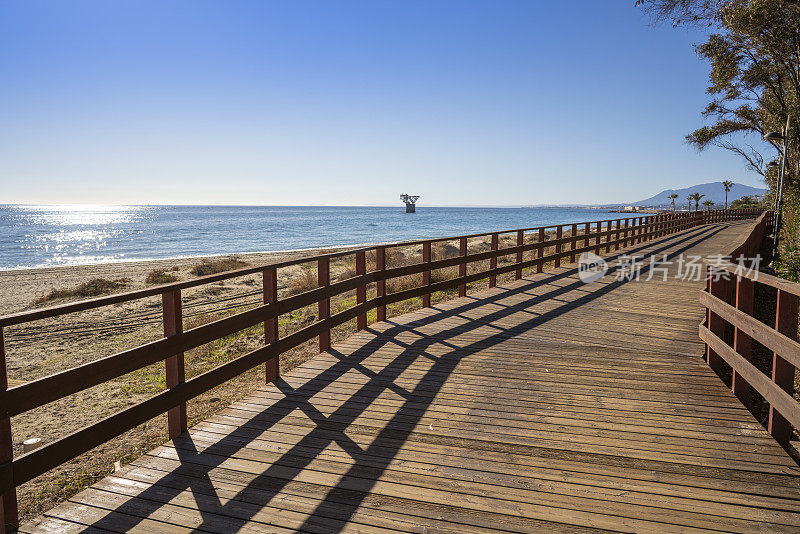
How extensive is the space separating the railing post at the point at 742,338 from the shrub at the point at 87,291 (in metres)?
19.6

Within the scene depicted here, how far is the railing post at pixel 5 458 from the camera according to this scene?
271 cm

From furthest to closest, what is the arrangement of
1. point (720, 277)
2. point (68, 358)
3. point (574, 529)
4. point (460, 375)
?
point (68, 358), point (720, 277), point (460, 375), point (574, 529)

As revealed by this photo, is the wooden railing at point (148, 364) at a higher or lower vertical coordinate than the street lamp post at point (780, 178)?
lower

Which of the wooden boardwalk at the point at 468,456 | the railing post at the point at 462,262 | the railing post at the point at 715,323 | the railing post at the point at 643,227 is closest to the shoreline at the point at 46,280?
the railing post at the point at 462,262

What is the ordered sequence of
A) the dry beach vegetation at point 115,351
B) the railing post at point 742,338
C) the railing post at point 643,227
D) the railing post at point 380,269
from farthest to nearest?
the railing post at point 643,227 → the railing post at point 380,269 → the dry beach vegetation at point 115,351 → the railing post at point 742,338

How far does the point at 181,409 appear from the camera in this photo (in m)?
4.12

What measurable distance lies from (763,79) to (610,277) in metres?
19.7

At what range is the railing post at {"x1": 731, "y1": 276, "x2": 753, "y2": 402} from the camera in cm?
479

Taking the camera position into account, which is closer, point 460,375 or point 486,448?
point 486,448

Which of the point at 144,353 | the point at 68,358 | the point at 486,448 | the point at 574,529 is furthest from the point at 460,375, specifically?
the point at 68,358

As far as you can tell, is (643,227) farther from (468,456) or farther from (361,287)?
(468,456)

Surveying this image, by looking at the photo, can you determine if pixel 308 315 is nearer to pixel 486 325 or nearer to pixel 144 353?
pixel 486 325

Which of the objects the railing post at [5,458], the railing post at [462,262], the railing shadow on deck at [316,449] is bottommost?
the railing shadow on deck at [316,449]

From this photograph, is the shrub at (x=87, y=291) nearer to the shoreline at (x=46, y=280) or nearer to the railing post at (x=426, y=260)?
the shoreline at (x=46, y=280)
